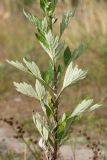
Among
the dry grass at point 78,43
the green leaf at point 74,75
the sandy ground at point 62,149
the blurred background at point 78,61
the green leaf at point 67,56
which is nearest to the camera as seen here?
the green leaf at point 74,75

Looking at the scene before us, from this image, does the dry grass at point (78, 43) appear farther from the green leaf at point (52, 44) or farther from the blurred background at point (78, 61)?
the green leaf at point (52, 44)

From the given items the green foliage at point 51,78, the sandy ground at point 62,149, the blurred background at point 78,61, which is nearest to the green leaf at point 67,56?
the green foliage at point 51,78

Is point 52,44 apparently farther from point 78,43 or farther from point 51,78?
point 78,43

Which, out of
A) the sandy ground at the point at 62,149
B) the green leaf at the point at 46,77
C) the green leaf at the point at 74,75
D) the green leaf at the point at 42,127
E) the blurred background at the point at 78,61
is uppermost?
the blurred background at the point at 78,61

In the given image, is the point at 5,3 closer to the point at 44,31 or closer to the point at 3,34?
the point at 3,34

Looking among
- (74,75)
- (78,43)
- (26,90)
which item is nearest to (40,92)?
(26,90)

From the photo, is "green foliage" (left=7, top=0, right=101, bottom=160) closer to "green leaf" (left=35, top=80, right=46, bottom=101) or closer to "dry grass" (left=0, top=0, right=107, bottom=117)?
"green leaf" (left=35, top=80, right=46, bottom=101)

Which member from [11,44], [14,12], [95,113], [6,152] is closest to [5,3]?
[14,12]

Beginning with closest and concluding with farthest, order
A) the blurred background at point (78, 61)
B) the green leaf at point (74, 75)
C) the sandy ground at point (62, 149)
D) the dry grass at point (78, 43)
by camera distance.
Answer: the green leaf at point (74, 75), the sandy ground at point (62, 149), the blurred background at point (78, 61), the dry grass at point (78, 43)
